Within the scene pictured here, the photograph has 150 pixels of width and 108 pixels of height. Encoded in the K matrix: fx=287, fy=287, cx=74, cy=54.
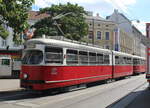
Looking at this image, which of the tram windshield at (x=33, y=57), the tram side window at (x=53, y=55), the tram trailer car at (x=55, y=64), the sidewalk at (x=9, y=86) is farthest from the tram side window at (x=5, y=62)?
the tram side window at (x=53, y=55)

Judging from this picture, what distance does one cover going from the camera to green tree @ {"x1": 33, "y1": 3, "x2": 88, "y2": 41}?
34.5 metres

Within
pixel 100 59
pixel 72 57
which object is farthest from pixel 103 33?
pixel 72 57

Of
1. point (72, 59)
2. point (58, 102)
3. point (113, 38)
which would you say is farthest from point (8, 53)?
point (113, 38)

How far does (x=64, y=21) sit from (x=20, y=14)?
20.8m

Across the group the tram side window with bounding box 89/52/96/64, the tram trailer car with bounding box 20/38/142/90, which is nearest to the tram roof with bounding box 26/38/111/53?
the tram trailer car with bounding box 20/38/142/90

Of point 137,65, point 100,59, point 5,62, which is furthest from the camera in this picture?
point 137,65

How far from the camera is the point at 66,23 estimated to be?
34906 millimetres

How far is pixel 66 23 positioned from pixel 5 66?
10171 millimetres

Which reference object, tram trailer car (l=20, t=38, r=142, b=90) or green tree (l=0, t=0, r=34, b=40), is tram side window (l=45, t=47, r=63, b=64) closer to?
tram trailer car (l=20, t=38, r=142, b=90)

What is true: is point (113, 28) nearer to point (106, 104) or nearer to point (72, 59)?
point (72, 59)

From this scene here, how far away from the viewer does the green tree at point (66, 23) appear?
113ft

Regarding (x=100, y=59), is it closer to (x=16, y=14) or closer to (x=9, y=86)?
(x=9, y=86)

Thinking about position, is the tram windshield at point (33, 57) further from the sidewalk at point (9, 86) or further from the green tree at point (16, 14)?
the sidewalk at point (9, 86)

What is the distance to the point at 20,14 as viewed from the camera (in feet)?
46.9
